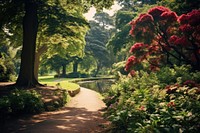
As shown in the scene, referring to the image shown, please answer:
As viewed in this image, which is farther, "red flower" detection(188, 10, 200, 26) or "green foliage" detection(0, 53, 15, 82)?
"green foliage" detection(0, 53, 15, 82)

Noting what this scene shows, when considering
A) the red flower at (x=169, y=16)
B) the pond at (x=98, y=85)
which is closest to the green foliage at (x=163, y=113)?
the red flower at (x=169, y=16)

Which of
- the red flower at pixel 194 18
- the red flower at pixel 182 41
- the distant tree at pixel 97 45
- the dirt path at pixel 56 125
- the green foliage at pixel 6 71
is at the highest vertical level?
the distant tree at pixel 97 45

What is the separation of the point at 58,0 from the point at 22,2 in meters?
3.42

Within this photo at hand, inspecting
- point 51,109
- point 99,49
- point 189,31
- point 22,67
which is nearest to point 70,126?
point 51,109

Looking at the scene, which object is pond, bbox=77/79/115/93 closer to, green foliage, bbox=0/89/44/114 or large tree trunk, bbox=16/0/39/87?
large tree trunk, bbox=16/0/39/87

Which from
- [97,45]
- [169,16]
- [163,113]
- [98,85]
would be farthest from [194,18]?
[97,45]

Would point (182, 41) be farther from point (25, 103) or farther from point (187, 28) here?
point (25, 103)

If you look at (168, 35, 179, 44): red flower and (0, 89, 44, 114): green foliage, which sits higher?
(168, 35, 179, 44): red flower

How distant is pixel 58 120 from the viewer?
11062 mm

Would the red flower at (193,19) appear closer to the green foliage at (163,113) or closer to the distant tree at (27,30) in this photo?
the green foliage at (163,113)

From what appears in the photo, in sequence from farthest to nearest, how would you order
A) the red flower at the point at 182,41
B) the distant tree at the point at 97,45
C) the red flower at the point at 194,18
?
the distant tree at the point at 97,45 < the red flower at the point at 182,41 < the red flower at the point at 194,18

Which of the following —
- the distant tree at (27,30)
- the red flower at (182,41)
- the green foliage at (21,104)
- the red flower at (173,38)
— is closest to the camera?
the green foliage at (21,104)

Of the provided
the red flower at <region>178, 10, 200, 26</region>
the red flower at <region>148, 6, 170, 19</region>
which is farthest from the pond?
the red flower at <region>178, 10, 200, 26</region>

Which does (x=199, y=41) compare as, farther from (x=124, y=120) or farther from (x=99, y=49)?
(x=99, y=49)
